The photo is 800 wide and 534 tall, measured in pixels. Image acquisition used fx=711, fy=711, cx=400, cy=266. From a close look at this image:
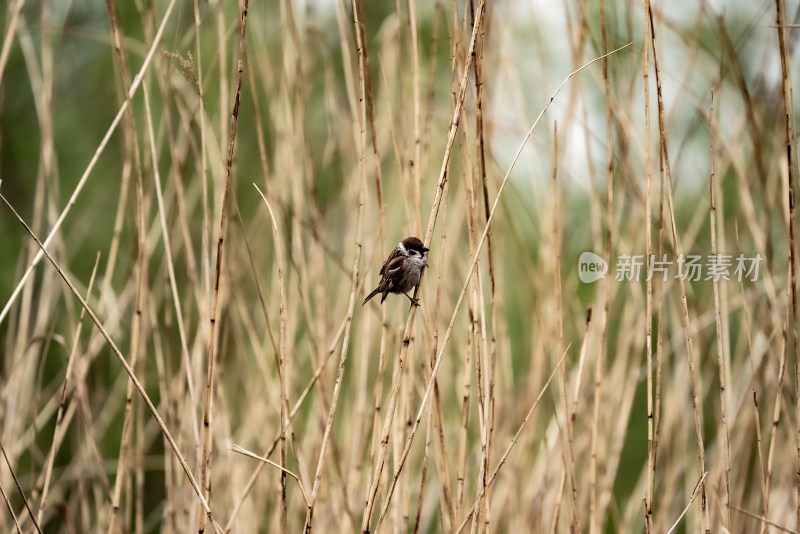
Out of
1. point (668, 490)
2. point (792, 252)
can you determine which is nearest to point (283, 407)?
point (792, 252)

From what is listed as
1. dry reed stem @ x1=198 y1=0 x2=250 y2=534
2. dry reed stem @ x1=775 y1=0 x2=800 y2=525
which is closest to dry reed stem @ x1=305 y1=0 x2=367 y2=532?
dry reed stem @ x1=198 y1=0 x2=250 y2=534

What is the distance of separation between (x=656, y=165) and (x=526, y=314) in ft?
1.82

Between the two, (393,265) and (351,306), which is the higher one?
(393,265)

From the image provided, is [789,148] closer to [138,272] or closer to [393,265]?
[393,265]

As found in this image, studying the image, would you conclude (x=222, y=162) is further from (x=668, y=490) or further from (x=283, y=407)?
(x=668, y=490)

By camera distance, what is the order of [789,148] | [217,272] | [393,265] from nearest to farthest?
[217,272], [789,148], [393,265]

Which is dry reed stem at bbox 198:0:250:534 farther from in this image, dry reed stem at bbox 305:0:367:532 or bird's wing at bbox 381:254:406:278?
bird's wing at bbox 381:254:406:278

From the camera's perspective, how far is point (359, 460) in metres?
1.37

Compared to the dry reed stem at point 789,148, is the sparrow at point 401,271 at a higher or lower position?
lower

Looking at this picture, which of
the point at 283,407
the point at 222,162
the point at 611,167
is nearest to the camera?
the point at 283,407

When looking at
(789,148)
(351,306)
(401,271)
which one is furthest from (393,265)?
(789,148)

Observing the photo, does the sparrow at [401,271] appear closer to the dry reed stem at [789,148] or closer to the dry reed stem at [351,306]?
the dry reed stem at [351,306]

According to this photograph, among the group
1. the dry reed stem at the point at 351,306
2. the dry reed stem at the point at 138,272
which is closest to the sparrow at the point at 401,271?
the dry reed stem at the point at 351,306

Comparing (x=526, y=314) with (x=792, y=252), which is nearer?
(x=792, y=252)
